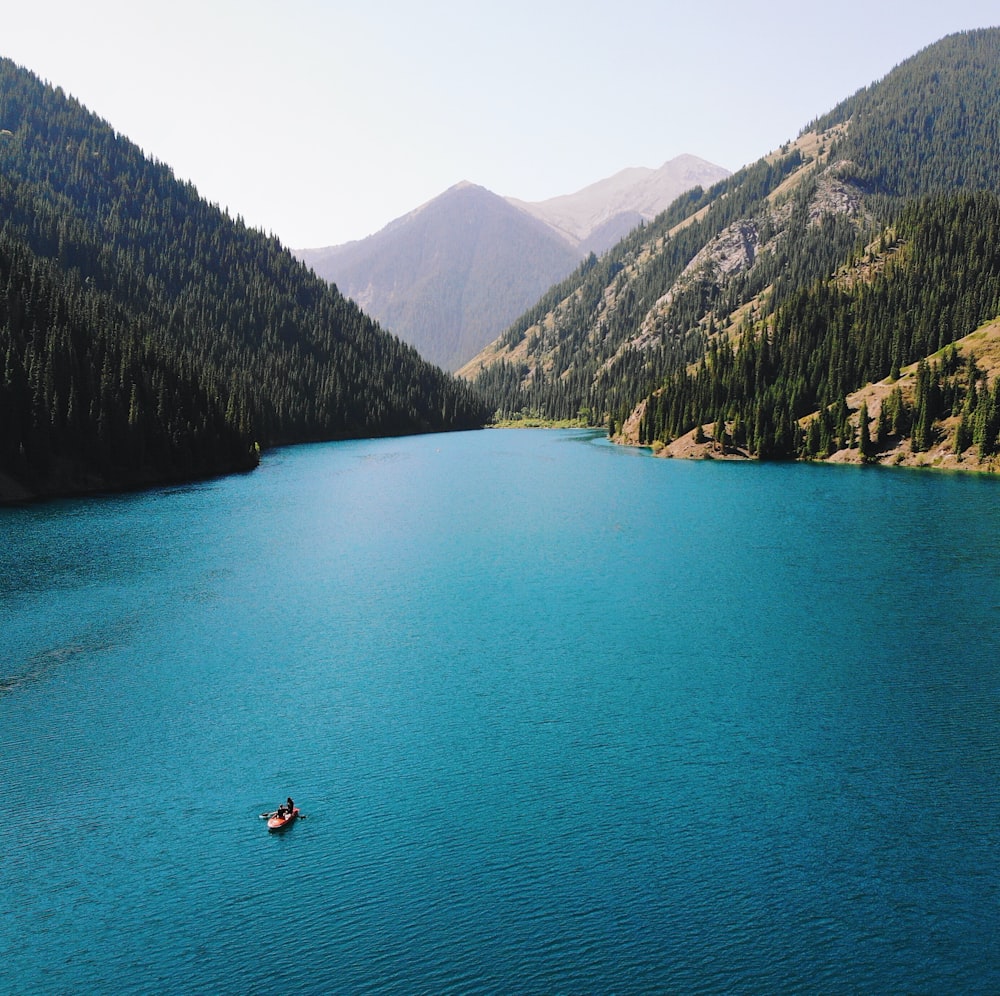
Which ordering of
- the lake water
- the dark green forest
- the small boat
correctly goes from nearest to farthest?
the lake water
the small boat
the dark green forest

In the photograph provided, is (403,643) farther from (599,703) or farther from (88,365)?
(88,365)

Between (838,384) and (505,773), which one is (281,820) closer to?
(505,773)

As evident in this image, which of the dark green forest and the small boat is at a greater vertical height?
the dark green forest

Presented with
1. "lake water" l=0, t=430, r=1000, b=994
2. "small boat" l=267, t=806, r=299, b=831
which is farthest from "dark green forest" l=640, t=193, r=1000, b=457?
"small boat" l=267, t=806, r=299, b=831

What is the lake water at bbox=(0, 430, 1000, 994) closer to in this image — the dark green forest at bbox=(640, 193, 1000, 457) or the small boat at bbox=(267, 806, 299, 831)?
the small boat at bbox=(267, 806, 299, 831)

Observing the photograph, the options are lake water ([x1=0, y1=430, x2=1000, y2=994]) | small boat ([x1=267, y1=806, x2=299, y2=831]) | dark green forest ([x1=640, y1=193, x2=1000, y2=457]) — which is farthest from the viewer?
dark green forest ([x1=640, y1=193, x2=1000, y2=457])

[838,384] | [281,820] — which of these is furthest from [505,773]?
[838,384]
